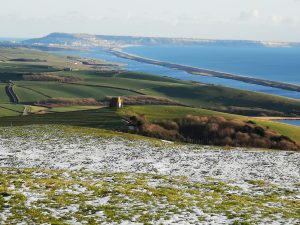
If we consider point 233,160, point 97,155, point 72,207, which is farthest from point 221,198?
point 97,155

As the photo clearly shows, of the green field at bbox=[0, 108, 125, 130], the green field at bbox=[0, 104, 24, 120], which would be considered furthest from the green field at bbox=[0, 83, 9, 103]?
the green field at bbox=[0, 108, 125, 130]

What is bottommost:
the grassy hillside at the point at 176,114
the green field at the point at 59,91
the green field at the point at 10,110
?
the green field at the point at 10,110

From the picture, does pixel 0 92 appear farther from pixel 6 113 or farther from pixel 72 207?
pixel 72 207

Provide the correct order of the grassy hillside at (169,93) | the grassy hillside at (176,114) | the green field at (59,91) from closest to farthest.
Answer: the grassy hillside at (176,114) < the green field at (59,91) < the grassy hillside at (169,93)

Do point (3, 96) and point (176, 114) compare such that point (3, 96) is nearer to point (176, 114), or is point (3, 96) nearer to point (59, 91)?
point (59, 91)

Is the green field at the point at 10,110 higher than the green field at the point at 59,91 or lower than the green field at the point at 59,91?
lower

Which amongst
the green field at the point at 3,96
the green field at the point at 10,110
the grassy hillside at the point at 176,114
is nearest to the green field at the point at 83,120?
the grassy hillside at the point at 176,114

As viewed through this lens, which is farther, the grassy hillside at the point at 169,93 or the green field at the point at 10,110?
the grassy hillside at the point at 169,93

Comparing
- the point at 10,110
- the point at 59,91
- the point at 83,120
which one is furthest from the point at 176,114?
the point at 59,91

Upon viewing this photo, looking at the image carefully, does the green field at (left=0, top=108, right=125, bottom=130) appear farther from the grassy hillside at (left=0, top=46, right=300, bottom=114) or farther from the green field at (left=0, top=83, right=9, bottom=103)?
the grassy hillside at (left=0, top=46, right=300, bottom=114)

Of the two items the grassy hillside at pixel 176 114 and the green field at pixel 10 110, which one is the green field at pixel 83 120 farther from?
the green field at pixel 10 110

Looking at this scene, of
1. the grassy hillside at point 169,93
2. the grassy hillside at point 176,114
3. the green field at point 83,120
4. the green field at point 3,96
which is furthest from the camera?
the grassy hillside at point 169,93
